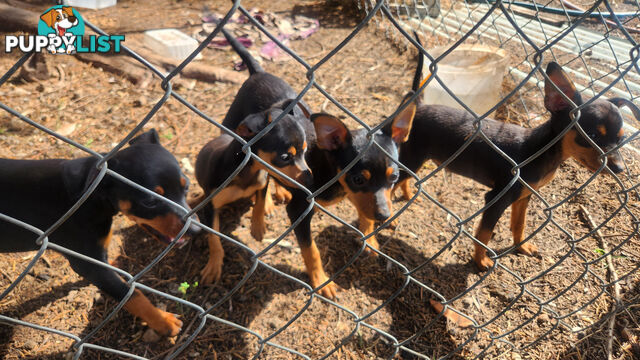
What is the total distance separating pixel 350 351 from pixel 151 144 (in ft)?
6.19

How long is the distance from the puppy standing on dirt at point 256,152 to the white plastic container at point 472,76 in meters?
1.95

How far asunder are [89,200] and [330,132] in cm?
153

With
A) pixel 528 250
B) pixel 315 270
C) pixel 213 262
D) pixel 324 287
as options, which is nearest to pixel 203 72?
pixel 213 262

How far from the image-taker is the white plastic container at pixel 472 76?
468 centimetres

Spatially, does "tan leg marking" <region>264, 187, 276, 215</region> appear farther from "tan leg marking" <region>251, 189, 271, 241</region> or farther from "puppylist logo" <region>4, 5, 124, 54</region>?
"puppylist logo" <region>4, 5, 124, 54</region>

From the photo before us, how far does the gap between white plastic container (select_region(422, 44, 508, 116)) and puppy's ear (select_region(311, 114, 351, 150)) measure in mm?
2352

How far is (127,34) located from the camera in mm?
6699

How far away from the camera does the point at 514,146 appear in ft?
10.6

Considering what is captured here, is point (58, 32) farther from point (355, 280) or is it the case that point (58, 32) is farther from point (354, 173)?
point (355, 280)

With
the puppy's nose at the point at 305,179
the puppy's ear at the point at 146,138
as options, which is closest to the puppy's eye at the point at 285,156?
the puppy's nose at the point at 305,179

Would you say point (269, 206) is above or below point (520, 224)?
below

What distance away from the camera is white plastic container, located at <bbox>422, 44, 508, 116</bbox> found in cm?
468

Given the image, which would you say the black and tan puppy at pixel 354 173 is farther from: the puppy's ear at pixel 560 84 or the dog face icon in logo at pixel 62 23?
the dog face icon in logo at pixel 62 23

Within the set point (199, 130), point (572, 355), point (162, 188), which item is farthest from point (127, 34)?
point (572, 355)
